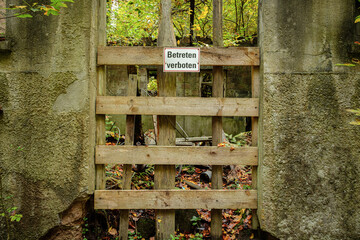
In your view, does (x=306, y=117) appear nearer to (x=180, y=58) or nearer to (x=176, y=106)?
(x=176, y=106)

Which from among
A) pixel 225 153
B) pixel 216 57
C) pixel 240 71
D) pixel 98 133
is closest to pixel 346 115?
pixel 225 153

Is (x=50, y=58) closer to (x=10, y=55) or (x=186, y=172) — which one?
(x=10, y=55)

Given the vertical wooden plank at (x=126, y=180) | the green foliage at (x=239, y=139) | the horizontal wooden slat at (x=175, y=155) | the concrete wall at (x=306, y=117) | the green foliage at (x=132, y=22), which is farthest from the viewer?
the green foliage at (x=132, y=22)

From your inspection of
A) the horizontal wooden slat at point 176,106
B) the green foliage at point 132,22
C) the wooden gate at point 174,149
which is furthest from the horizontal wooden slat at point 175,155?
the green foliage at point 132,22

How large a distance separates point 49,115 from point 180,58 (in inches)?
60.1

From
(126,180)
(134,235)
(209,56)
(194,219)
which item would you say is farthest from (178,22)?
(134,235)

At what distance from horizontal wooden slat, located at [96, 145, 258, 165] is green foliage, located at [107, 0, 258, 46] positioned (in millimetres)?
5317

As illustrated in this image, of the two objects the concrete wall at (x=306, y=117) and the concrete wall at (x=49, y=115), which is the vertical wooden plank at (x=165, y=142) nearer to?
the concrete wall at (x=49, y=115)

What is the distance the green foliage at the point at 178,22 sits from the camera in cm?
738

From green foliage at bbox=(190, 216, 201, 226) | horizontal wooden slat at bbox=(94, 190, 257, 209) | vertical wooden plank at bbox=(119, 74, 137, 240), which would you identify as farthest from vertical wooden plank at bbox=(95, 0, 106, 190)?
green foliage at bbox=(190, 216, 201, 226)

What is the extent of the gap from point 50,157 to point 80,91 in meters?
0.76

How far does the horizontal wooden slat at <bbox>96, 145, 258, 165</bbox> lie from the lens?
2.61m

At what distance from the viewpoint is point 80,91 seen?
2.50 metres

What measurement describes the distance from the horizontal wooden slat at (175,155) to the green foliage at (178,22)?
5317 millimetres
